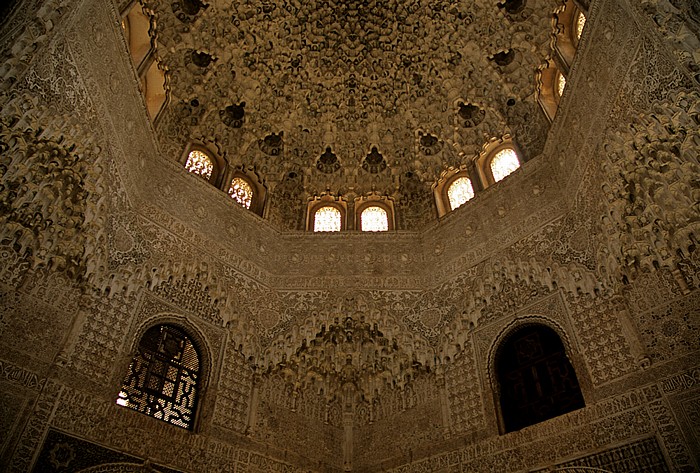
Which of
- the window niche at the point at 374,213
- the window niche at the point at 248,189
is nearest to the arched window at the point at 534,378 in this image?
the window niche at the point at 374,213

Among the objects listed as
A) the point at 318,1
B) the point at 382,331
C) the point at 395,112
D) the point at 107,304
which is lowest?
the point at 107,304

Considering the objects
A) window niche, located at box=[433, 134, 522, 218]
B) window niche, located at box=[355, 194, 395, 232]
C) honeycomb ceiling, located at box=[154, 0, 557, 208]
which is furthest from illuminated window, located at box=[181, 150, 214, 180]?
window niche, located at box=[433, 134, 522, 218]

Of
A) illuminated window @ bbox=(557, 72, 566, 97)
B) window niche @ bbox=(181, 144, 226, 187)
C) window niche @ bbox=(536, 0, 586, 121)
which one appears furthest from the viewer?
window niche @ bbox=(181, 144, 226, 187)

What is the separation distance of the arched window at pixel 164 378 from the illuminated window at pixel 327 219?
287cm

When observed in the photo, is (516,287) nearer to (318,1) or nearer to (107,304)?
(107,304)

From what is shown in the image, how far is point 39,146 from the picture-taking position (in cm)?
514

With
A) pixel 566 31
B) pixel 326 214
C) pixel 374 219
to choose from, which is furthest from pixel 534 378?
pixel 566 31

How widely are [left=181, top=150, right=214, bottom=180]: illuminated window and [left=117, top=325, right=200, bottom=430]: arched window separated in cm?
246

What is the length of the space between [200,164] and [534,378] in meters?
5.33

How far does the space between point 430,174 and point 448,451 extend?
414cm

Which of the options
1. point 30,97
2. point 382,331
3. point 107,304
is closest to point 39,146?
point 30,97

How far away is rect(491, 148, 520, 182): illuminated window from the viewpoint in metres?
7.86

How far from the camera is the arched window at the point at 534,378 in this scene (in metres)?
5.79

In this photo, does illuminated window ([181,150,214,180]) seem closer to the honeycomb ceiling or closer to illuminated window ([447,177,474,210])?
the honeycomb ceiling
